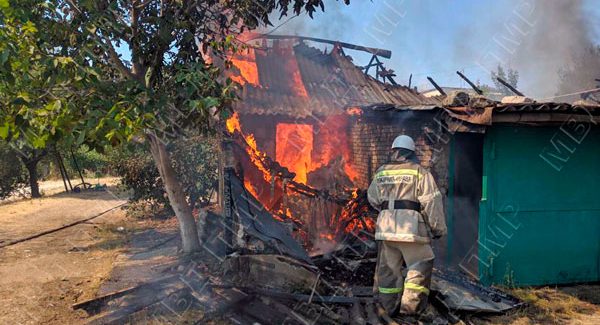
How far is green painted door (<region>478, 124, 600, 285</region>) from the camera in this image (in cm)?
616

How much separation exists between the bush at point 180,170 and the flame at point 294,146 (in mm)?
1941

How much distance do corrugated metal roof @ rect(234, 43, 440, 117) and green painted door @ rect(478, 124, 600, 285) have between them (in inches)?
150

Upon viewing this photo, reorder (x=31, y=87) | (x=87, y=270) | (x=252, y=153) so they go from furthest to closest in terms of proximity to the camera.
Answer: (x=252, y=153), (x=87, y=270), (x=31, y=87)

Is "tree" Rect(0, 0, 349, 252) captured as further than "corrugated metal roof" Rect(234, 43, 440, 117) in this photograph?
No

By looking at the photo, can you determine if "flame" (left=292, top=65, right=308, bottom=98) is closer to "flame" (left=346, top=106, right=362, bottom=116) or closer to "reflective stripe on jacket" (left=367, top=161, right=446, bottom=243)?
"flame" (left=346, top=106, right=362, bottom=116)

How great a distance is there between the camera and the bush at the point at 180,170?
11.6 meters

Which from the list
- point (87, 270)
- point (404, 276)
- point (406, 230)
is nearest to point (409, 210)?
point (406, 230)

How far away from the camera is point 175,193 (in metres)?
7.52

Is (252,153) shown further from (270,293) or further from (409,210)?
(409,210)

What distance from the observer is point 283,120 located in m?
10.5

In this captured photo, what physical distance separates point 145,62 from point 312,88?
6.38m

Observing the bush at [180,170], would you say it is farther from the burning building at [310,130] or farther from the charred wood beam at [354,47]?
the charred wood beam at [354,47]

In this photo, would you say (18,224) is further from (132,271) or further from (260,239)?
(260,239)

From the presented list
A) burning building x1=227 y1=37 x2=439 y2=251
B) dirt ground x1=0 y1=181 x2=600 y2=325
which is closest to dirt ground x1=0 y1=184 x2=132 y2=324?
dirt ground x1=0 y1=181 x2=600 y2=325
